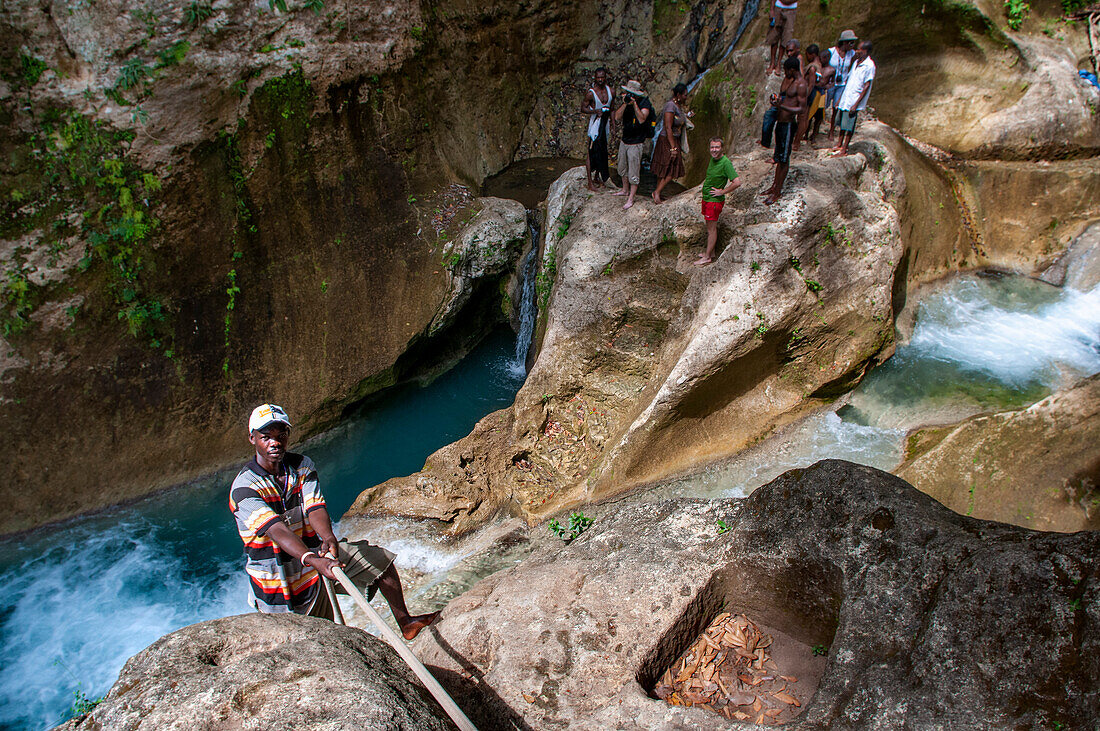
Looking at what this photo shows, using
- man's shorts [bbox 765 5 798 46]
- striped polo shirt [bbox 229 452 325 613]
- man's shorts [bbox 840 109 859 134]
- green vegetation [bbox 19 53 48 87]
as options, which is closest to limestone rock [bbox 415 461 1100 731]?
striped polo shirt [bbox 229 452 325 613]

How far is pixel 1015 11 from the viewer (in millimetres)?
→ 8984

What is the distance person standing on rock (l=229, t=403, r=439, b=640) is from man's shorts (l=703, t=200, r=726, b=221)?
15.2ft

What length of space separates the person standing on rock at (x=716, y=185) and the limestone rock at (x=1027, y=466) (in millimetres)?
2847

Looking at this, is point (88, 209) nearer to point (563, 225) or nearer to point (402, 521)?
point (402, 521)

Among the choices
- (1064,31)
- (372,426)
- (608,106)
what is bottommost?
(372,426)

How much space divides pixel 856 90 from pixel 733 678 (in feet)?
21.4

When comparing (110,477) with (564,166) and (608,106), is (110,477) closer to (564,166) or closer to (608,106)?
(608,106)

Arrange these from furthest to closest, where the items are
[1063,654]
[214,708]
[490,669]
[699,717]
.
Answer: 1. [490,669]
2. [699,717]
3. [1063,654]
4. [214,708]

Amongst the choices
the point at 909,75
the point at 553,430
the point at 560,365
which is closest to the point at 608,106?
the point at 560,365

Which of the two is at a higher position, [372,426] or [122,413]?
[122,413]

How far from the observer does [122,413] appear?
836 cm

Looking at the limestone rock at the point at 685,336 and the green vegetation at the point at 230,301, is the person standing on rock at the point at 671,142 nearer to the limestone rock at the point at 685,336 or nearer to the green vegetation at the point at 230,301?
the limestone rock at the point at 685,336

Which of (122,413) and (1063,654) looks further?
(122,413)

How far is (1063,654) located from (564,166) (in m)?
11.4
